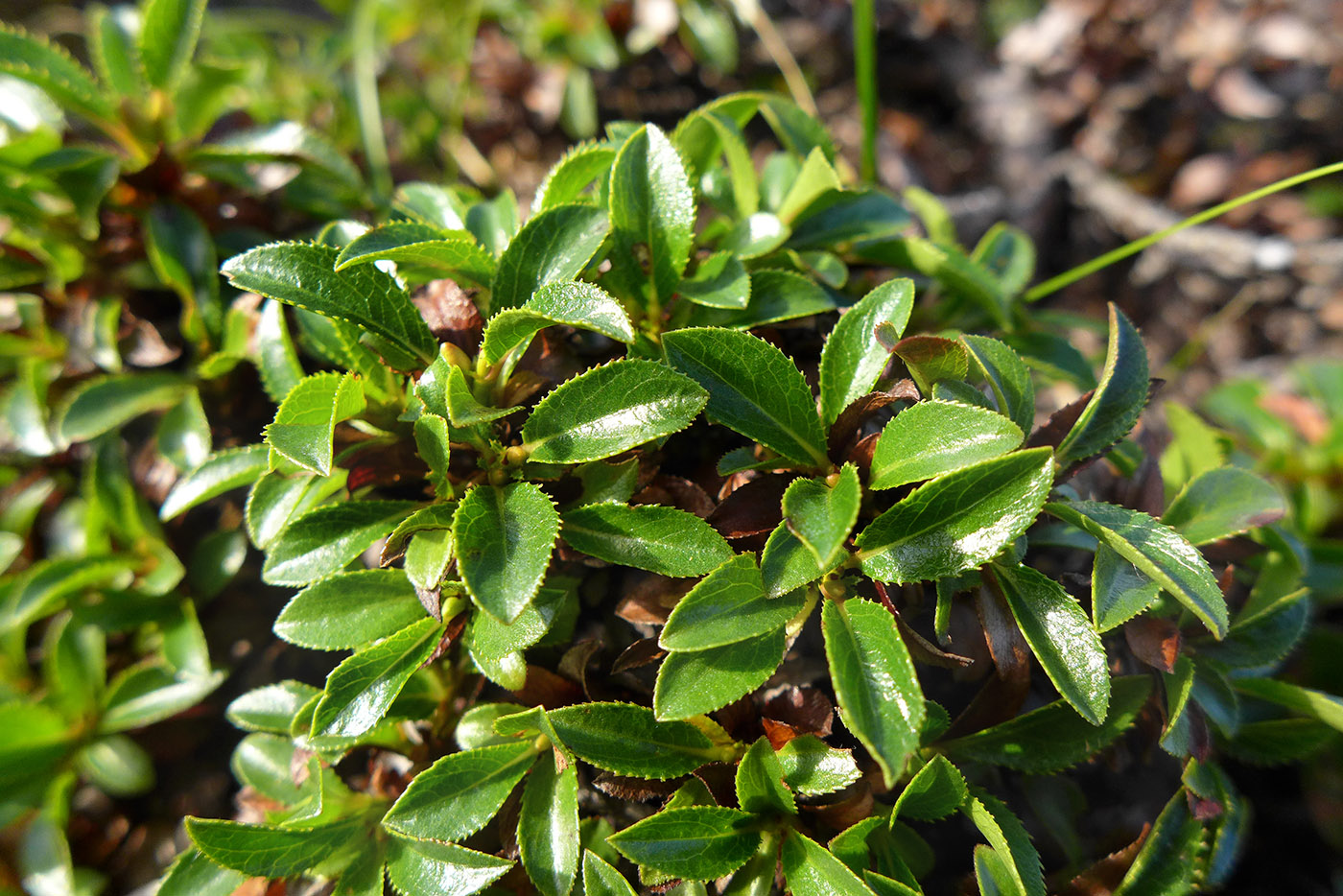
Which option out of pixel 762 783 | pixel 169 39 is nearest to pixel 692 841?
pixel 762 783

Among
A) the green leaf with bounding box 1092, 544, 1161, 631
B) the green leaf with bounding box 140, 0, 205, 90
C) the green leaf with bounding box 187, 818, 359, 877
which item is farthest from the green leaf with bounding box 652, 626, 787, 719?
the green leaf with bounding box 140, 0, 205, 90

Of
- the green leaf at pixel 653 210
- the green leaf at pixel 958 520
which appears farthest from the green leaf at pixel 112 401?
the green leaf at pixel 958 520

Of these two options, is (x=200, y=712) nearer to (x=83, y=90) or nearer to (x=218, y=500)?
(x=218, y=500)

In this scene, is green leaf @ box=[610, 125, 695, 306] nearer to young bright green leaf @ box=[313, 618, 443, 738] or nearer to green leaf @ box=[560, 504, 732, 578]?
green leaf @ box=[560, 504, 732, 578]

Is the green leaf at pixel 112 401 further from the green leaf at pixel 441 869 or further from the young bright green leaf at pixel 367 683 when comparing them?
the green leaf at pixel 441 869

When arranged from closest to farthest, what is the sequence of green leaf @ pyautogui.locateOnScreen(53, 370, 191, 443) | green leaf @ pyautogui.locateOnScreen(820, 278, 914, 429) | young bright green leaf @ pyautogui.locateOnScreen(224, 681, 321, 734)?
1. green leaf @ pyautogui.locateOnScreen(820, 278, 914, 429)
2. young bright green leaf @ pyautogui.locateOnScreen(224, 681, 321, 734)
3. green leaf @ pyautogui.locateOnScreen(53, 370, 191, 443)

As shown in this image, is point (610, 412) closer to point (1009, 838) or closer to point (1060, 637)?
point (1060, 637)
